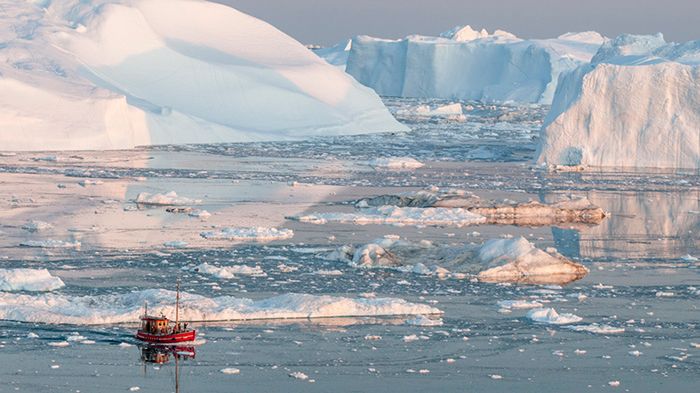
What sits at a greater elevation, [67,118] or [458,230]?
[67,118]

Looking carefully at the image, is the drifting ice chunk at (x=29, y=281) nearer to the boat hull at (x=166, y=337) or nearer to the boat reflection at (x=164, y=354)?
the boat hull at (x=166, y=337)

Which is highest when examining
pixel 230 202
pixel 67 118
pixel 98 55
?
pixel 98 55

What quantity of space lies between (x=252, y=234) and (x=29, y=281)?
4.40 metres

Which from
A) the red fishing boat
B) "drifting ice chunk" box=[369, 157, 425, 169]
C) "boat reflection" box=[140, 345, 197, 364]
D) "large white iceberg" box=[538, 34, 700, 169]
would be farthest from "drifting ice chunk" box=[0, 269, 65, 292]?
"large white iceberg" box=[538, 34, 700, 169]

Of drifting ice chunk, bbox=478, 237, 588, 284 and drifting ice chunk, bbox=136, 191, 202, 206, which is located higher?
drifting ice chunk, bbox=136, 191, 202, 206

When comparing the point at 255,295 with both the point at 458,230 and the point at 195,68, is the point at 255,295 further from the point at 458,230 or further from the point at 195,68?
the point at 195,68

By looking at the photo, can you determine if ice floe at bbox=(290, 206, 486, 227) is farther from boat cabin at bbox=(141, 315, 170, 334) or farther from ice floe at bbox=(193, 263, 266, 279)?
boat cabin at bbox=(141, 315, 170, 334)

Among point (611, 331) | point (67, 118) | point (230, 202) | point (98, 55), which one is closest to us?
point (611, 331)

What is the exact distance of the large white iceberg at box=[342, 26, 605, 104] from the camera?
183 ft

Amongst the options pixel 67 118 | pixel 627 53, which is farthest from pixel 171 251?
pixel 627 53

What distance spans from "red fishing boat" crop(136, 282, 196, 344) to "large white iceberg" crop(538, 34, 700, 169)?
669 inches

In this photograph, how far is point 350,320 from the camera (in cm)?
1151

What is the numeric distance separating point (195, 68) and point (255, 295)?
25.0 metres

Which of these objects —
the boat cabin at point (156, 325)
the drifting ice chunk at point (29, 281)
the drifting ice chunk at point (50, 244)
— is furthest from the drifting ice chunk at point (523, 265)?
the drifting ice chunk at point (50, 244)
